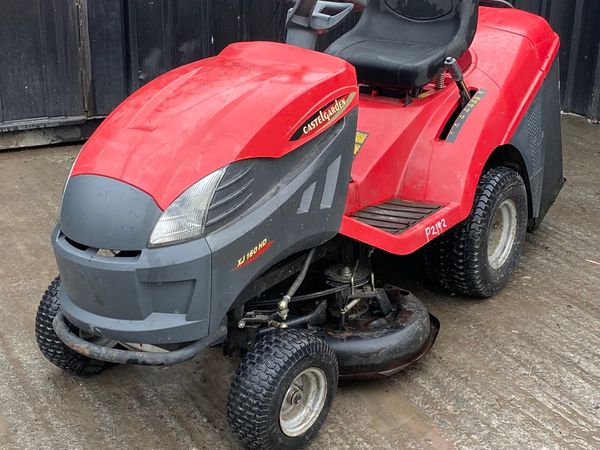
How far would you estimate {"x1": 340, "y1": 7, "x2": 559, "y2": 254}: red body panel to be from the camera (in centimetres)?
336

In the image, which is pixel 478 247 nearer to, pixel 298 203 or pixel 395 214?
pixel 395 214

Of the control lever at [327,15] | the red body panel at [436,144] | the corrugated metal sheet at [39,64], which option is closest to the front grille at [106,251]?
the red body panel at [436,144]

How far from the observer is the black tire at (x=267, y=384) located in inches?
103

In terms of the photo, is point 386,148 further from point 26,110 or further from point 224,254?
point 26,110

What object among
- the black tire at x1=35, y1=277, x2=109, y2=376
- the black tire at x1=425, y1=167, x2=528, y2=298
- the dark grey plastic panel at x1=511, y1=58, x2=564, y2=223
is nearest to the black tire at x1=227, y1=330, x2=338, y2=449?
the black tire at x1=35, y1=277, x2=109, y2=376

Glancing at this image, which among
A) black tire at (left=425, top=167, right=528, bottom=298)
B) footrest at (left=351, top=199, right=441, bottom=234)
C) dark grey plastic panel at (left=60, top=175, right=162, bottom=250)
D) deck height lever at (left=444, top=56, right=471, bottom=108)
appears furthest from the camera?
black tire at (left=425, top=167, right=528, bottom=298)

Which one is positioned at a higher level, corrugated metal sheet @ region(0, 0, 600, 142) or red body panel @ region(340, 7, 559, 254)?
red body panel @ region(340, 7, 559, 254)

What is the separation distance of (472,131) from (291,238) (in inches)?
48.4

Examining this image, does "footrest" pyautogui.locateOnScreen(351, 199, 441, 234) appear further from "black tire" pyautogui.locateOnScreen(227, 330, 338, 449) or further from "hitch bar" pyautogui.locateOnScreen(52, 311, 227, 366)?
"hitch bar" pyautogui.locateOnScreen(52, 311, 227, 366)

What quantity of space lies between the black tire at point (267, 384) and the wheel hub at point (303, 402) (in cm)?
5

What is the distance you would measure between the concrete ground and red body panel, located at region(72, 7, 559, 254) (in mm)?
572

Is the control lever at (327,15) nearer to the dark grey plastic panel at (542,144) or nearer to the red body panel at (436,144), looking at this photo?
the red body panel at (436,144)

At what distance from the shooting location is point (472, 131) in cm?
358

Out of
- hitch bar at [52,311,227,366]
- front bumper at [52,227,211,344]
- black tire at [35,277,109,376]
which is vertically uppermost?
front bumper at [52,227,211,344]
